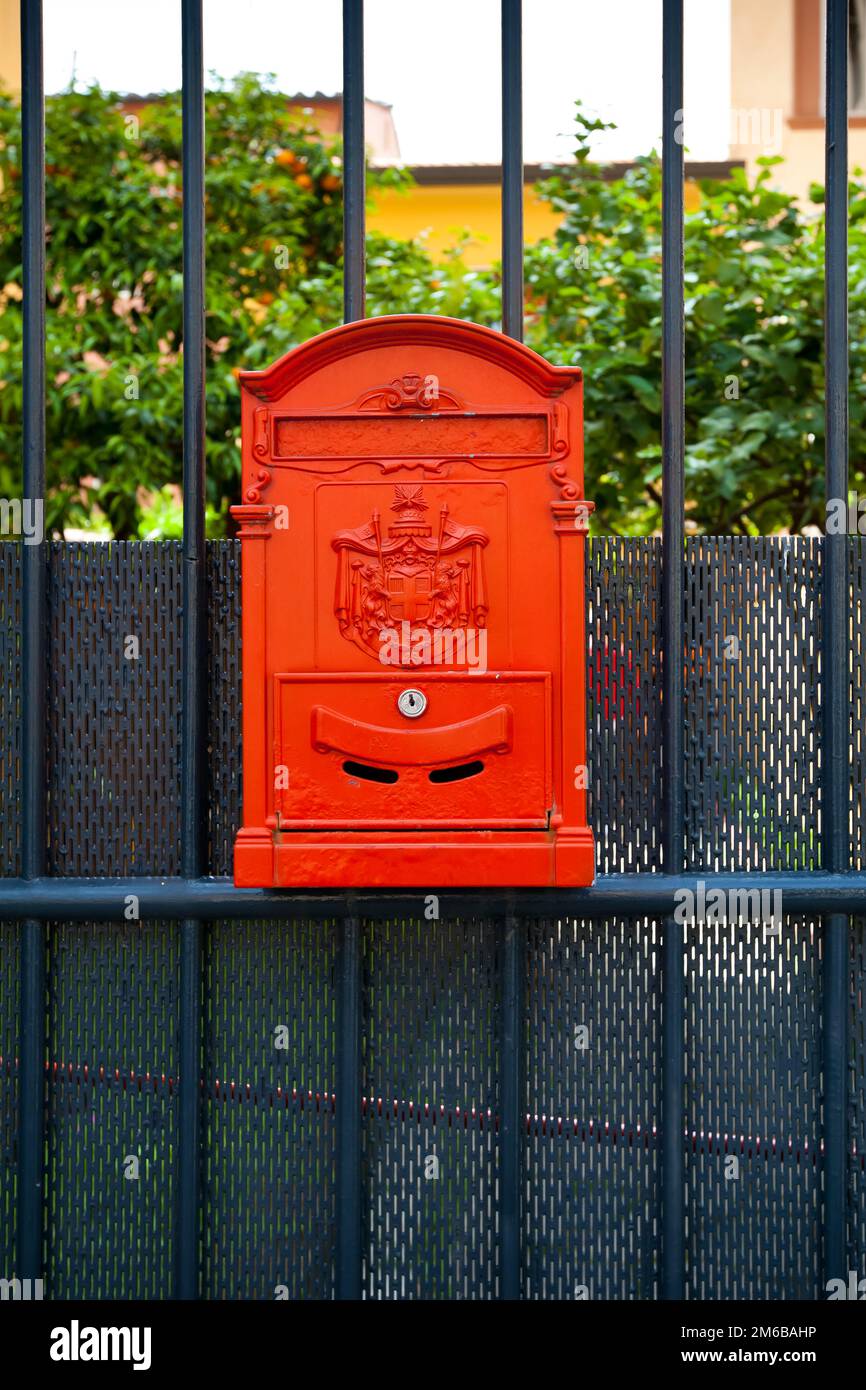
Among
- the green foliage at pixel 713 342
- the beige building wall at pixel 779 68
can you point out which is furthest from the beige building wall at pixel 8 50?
the beige building wall at pixel 779 68

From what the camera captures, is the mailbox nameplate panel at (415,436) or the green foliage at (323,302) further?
the green foliage at (323,302)

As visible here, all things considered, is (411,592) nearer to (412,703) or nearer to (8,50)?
(412,703)

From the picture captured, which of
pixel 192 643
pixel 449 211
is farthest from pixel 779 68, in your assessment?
pixel 192 643

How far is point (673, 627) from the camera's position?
3014 millimetres

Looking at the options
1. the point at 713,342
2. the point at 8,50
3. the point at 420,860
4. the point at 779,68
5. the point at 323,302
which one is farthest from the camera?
the point at 779,68

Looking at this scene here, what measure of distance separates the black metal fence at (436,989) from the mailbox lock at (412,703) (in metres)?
0.58

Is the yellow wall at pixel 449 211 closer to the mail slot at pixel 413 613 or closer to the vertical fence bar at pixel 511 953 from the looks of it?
the vertical fence bar at pixel 511 953

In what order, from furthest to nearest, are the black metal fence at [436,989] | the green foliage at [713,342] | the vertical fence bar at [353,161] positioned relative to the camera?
the green foliage at [713,342], the black metal fence at [436,989], the vertical fence bar at [353,161]

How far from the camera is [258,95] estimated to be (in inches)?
303

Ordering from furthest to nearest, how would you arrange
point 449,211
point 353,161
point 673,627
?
point 449,211, point 673,627, point 353,161

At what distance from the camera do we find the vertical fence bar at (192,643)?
116 inches

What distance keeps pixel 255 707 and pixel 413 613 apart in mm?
403

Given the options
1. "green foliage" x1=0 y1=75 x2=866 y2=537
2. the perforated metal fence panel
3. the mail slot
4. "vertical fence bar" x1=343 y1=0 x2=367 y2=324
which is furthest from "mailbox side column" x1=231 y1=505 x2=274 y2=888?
"green foliage" x1=0 y1=75 x2=866 y2=537

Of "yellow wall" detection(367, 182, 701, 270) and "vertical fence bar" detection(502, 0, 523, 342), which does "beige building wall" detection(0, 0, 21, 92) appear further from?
"vertical fence bar" detection(502, 0, 523, 342)
